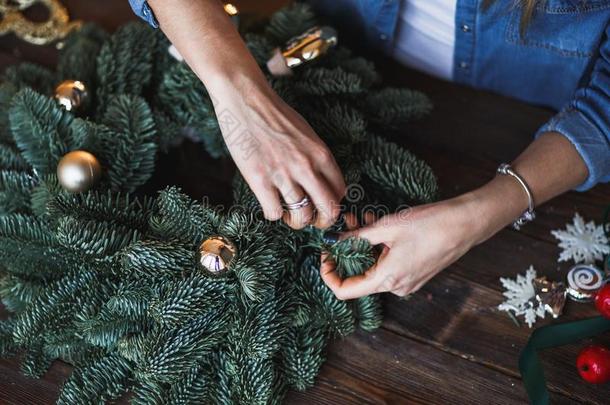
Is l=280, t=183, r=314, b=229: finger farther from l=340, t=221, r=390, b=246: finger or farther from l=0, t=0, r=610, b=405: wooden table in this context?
l=0, t=0, r=610, b=405: wooden table

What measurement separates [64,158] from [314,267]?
35 centimetres

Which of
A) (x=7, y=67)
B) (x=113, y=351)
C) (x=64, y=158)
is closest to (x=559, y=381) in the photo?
→ (x=113, y=351)

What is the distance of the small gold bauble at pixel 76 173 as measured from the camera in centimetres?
78

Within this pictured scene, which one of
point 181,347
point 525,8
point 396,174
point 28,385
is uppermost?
point 525,8

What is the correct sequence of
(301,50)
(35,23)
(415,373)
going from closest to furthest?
1. (415,373)
2. (301,50)
3. (35,23)

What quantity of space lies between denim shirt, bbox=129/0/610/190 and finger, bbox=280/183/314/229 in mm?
306

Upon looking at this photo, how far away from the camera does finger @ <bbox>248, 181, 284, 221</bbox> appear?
693 mm

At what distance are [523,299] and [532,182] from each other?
0.54 feet

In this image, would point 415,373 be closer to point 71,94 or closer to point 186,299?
point 186,299

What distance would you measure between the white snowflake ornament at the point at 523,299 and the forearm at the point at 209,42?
1.44 ft

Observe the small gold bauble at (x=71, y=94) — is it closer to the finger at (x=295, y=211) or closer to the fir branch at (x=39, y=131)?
the fir branch at (x=39, y=131)

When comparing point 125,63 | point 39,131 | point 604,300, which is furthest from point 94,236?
point 604,300

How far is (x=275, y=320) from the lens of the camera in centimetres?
73

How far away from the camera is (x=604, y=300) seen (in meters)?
0.79
